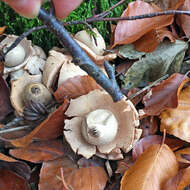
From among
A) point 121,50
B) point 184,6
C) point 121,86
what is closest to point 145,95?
point 121,86

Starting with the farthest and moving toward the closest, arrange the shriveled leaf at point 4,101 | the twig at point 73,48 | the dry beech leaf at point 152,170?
1. the shriveled leaf at point 4,101
2. the dry beech leaf at point 152,170
3. the twig at point 73,48

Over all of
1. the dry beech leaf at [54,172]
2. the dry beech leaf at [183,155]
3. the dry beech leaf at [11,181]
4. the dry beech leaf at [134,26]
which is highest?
the dry beech leaf at [134,26]

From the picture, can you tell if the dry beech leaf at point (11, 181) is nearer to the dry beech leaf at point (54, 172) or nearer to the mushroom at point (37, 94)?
the dry beech leaf at point (54, 172)

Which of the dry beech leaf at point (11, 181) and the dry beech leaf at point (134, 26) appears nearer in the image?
the dry beech leaf at point (11, 181)

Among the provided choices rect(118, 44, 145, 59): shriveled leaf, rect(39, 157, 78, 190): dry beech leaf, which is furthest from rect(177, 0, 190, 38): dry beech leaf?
rect(39, 157, 78, 190): dry beech leaf

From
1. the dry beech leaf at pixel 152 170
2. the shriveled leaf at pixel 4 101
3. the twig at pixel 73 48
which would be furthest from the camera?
Answer: the shriveled leaf at pixel 4 101

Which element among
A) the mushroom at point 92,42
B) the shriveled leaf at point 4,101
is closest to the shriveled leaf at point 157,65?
the mushroom at point 92,42

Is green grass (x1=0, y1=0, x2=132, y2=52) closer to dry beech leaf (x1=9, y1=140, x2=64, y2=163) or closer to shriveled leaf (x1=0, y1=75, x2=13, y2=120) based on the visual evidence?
shriveled leaf (x1=0, y1=75, x2=13, y2=120)
